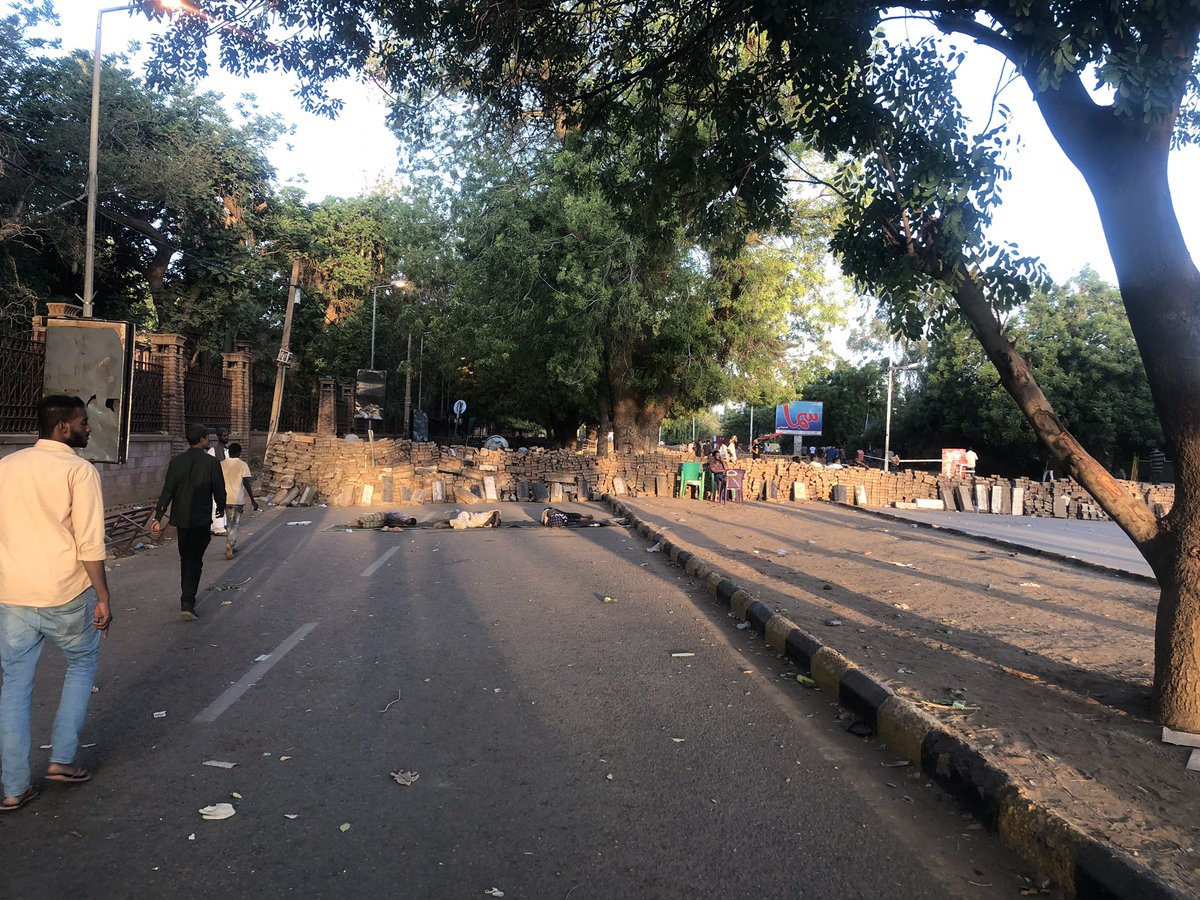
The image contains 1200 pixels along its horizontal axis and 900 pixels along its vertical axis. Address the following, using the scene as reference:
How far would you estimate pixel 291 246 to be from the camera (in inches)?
1232

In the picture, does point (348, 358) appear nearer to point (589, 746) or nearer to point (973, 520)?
point (973, 520)

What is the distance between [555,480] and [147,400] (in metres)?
11.5

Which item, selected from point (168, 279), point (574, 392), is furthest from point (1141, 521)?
point (168, 279)

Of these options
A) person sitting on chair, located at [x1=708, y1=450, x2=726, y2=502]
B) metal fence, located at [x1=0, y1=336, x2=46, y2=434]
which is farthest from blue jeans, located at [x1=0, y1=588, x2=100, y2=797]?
person sitting on chair, located at [x1=708, y1=450, x2=726, y2=502]

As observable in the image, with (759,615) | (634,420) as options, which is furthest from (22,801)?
(634,420)

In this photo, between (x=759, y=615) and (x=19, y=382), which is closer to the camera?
(x=759, y=615)

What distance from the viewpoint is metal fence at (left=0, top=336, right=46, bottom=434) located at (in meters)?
13.1

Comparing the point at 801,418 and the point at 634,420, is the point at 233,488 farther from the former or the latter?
the point at 801,418

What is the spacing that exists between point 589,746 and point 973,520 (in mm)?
20707

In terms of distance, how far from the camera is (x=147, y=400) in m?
18.3

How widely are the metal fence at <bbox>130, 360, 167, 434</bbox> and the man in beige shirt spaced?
1545cm

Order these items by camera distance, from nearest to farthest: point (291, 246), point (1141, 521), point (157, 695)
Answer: point (1141, 521), point (157, 695), point (291, 246)

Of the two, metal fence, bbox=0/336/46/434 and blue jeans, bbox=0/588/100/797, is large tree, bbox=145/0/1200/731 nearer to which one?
blue jeans, bbox=0/588/100/797

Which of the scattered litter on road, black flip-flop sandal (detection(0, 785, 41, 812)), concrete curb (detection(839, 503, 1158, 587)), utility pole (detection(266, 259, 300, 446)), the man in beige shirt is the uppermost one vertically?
utility pole (detection(266, 259, 300, 446))
